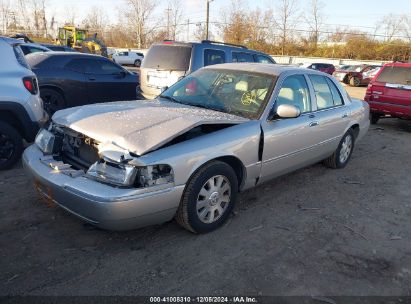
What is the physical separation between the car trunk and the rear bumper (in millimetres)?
5099

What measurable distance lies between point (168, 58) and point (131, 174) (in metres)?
5.46

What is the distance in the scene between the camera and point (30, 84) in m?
5.15

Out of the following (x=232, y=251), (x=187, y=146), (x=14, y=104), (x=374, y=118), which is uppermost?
(x=14, y=104)

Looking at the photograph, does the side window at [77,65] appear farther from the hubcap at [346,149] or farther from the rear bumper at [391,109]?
the rear bumper at [391,109]

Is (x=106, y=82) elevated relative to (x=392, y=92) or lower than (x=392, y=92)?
elevated

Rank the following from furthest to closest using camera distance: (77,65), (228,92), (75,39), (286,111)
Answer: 1. (75,39)
2. (77,65)
3. (228,92)
4. (286,111)

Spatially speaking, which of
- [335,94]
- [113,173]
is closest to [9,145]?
[113,173]

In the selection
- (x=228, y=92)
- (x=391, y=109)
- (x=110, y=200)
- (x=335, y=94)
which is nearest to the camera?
(x=110, y=200)

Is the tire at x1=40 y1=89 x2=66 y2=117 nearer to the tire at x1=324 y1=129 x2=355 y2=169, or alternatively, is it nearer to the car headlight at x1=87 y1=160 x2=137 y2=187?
the car headlight at x1=87 y1=160 x2=137 y2=187

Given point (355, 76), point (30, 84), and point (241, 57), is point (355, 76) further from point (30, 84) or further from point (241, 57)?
point (30, 84)

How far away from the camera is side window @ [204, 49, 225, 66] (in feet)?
26.3

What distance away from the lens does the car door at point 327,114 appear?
4910mm

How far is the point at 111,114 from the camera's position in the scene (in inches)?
149

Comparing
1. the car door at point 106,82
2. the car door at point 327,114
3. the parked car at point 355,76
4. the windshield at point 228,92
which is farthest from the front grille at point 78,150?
the parked car at point 355,76
